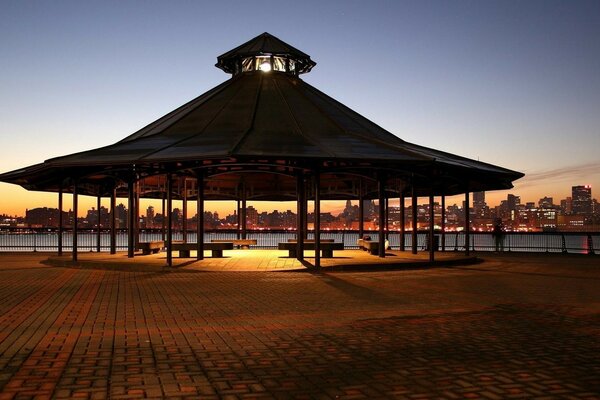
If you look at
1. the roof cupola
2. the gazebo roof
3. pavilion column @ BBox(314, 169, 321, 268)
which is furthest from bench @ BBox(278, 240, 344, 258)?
the roof cupola

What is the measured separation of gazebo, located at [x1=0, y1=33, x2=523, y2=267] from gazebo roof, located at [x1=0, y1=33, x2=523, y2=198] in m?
0.05

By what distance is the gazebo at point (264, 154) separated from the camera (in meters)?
19.8

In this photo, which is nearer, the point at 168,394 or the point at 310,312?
the point at 168,394

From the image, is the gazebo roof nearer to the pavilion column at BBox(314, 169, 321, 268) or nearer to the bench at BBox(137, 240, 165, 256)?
the pavilion column at BBox(314, 169, 321, 268)

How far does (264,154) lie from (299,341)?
11285 millimetres

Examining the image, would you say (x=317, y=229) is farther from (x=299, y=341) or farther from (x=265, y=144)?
(x=299, y=341)

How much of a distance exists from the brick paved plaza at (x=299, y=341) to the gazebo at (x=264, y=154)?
19.0 ft

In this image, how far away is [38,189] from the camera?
2898cm

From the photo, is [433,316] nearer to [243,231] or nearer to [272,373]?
[272,373]

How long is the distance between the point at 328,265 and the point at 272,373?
44.3ft

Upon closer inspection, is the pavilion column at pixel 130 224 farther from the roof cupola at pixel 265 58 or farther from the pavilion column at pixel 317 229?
the roof cupola at pixel 265 58

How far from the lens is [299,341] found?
7809mm

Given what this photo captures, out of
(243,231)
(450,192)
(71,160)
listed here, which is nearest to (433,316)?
(71,160)

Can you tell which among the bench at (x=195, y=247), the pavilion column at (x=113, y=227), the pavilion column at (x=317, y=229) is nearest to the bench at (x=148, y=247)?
the pavilion column at (x=113, y=227)
